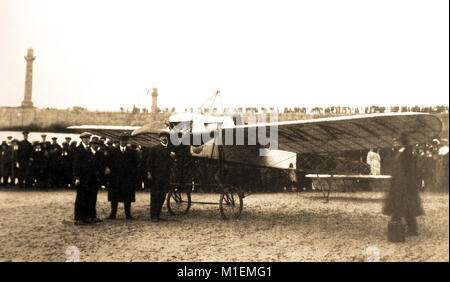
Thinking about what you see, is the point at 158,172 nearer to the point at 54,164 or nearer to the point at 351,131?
the point at 351,131

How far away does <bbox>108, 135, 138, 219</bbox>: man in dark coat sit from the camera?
8.11 metres

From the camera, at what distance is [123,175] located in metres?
8.22

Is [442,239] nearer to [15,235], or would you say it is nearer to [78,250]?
Answer: [78,250]

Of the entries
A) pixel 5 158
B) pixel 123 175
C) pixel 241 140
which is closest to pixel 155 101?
pixel 5 158

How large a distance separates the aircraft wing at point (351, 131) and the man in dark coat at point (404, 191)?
1.18 feet

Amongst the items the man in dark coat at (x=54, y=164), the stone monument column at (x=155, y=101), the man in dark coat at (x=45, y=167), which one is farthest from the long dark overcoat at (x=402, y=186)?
the stone monument column at (x=155, y=101)

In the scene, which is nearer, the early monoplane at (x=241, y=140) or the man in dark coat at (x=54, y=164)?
the early monoplane at (x=241, y=140)

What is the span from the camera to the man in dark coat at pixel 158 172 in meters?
7.80

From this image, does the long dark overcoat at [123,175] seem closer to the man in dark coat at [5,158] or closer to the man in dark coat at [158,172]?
the man in dark coat at [158,172]

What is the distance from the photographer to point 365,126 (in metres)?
6.52

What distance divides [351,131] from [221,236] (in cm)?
298

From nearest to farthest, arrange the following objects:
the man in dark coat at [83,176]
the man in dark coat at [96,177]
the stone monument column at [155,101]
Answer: the man in dark coat at [83,176]
the man in dark coat at [96,177]
the stone monument column at [155,101]

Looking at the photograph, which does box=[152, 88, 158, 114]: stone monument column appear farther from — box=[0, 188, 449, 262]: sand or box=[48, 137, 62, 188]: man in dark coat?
box=[0, 188, 449, 262]: sand

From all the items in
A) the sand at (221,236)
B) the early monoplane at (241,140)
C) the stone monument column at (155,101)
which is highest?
the stone monument column at (155,101)
